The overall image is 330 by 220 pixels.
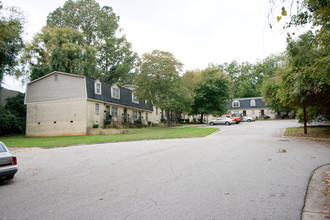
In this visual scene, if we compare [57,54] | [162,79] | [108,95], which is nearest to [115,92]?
[108,95]

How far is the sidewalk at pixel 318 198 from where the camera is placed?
3.58m

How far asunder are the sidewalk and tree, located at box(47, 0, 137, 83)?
1668 inches

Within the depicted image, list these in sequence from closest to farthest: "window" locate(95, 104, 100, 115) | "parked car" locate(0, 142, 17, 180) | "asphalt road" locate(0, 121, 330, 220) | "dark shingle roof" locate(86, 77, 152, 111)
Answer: "asphalt road" locate(0, 121, 330, 220), "parked car" locate(0, 142, 17, 180), "dark shingle roof" locate(86, 77, 152, 111), "window" locate(95, 104, 100, 115)

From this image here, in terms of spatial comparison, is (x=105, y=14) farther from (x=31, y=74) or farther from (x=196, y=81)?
(x=196, y=81)

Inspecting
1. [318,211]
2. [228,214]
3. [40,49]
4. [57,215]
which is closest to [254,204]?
[228,214]

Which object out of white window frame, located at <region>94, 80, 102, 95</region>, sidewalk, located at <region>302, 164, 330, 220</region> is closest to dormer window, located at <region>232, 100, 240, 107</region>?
white window frame, located at <region>94, 80, 102, 95</region>

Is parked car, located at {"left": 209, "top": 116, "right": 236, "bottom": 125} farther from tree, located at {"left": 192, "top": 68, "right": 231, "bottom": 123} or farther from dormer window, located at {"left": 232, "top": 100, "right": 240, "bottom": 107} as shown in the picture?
dormer window, located at {"left": 232, "top": 100, "right": 240, "bottom": 107}

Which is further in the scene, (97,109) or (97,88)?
(97,88)

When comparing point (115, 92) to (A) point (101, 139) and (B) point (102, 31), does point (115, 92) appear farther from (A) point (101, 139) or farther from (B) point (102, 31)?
(B) point (102, 31)

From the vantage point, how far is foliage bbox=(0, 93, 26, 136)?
29734 millimetres

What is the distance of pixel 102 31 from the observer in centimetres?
4822

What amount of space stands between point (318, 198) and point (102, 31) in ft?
164

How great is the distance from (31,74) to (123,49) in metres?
17.7

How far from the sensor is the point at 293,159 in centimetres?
807
